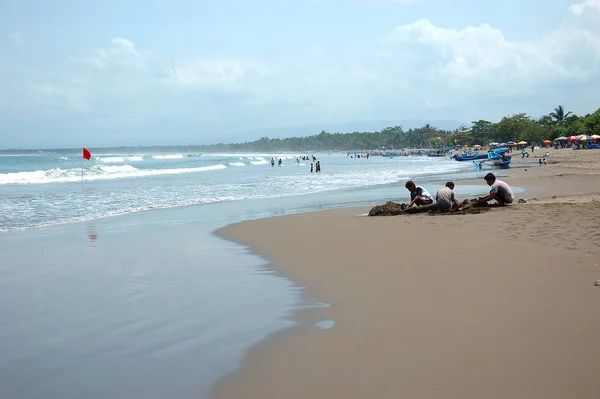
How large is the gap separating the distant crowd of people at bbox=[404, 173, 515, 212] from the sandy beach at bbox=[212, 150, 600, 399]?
243 centimetres

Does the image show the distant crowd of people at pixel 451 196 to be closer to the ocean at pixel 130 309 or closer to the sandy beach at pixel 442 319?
the sandy beach at pixel 442 319

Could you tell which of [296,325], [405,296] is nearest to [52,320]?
[296,325]

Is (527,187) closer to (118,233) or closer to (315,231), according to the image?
(315,231)

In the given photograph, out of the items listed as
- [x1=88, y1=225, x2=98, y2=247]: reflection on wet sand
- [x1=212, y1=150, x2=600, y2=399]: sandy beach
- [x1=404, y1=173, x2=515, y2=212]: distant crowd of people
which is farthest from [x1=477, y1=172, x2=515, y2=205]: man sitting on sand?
[x1=88, y1=225, x2=98, y2=247]: reflection on wet sand

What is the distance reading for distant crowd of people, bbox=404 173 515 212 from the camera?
507 inches

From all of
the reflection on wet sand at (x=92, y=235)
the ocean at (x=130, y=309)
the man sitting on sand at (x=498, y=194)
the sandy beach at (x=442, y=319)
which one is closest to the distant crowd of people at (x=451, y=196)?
the man sitting on sand at (x=498, y=194)

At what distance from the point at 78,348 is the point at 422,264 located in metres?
4.81

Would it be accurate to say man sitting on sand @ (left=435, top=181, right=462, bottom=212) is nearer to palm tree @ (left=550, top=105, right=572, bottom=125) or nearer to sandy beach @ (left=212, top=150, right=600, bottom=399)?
sandy beach @ (left=212, top=150, right=600, bottom=399)

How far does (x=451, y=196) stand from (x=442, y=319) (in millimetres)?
8037

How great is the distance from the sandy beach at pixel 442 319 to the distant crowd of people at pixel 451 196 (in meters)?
2.43

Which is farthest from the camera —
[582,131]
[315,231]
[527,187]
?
[582,131]

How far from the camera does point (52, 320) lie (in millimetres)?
5906

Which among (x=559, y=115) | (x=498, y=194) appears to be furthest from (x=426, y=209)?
(x=559, y=115)

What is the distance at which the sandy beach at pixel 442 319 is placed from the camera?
3949 mm
